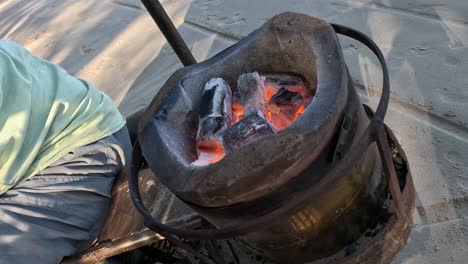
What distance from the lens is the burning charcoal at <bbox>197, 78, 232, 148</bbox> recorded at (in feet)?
4.90

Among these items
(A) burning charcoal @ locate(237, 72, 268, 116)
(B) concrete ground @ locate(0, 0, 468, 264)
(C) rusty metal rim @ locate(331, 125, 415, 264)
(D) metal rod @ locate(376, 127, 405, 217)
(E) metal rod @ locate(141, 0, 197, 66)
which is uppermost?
(E) metal rod @ locate(141, 0, 197, 66)

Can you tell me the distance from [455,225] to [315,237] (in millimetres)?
981

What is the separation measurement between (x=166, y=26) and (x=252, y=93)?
58 cm

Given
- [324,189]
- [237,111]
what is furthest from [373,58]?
[324,189]

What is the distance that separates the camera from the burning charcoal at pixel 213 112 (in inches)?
58.8

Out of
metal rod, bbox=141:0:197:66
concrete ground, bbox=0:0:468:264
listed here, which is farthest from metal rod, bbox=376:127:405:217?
metal rod, bbox=141:0:197:66

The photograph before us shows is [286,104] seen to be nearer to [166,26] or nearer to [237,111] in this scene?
[237,111]

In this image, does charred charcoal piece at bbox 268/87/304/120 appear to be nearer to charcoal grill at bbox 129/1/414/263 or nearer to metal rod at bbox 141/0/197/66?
charcoal grill at bbox 129/1/414/263

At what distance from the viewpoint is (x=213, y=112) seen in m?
1.54

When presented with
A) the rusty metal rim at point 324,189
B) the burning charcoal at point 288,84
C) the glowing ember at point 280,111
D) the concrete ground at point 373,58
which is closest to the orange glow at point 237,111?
the glowing ember at point 280,111

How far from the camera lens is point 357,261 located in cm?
137

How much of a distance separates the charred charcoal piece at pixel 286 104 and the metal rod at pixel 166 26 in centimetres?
61

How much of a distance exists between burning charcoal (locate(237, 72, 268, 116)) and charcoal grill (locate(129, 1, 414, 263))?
12 centimetres

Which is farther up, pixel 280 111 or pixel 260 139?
pixel 260 139
